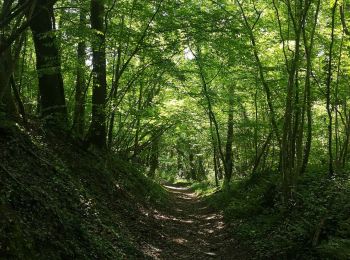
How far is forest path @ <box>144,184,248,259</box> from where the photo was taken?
846 centimetres

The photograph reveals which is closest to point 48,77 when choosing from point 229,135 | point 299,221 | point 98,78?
point 98,78

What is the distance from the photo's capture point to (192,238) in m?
10.3

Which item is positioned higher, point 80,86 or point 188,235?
point 80,86

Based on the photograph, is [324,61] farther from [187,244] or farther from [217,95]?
[187,244]

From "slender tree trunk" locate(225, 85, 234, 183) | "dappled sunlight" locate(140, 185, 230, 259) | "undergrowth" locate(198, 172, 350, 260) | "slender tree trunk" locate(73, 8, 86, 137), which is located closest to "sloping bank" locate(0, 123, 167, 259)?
"dappled sunlight" locate(140, 185, 230, 259)

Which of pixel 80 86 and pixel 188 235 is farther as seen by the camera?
pixel 80 86

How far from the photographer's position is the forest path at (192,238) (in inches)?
333

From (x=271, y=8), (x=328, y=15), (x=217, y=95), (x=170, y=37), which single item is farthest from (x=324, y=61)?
(x=217, y=95)

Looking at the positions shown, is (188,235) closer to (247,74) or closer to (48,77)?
(48,77)

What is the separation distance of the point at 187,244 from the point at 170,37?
6.27 m

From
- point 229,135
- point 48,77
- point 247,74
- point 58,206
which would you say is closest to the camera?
point 58,206

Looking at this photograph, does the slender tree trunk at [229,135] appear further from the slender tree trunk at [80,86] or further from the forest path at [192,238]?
the slender tree trunk at [80,86]

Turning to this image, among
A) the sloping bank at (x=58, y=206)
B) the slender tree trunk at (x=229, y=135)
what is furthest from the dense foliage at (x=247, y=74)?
the slender tree trunk at (x=229, y=135)

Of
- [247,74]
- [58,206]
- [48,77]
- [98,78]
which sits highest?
[247,74]
